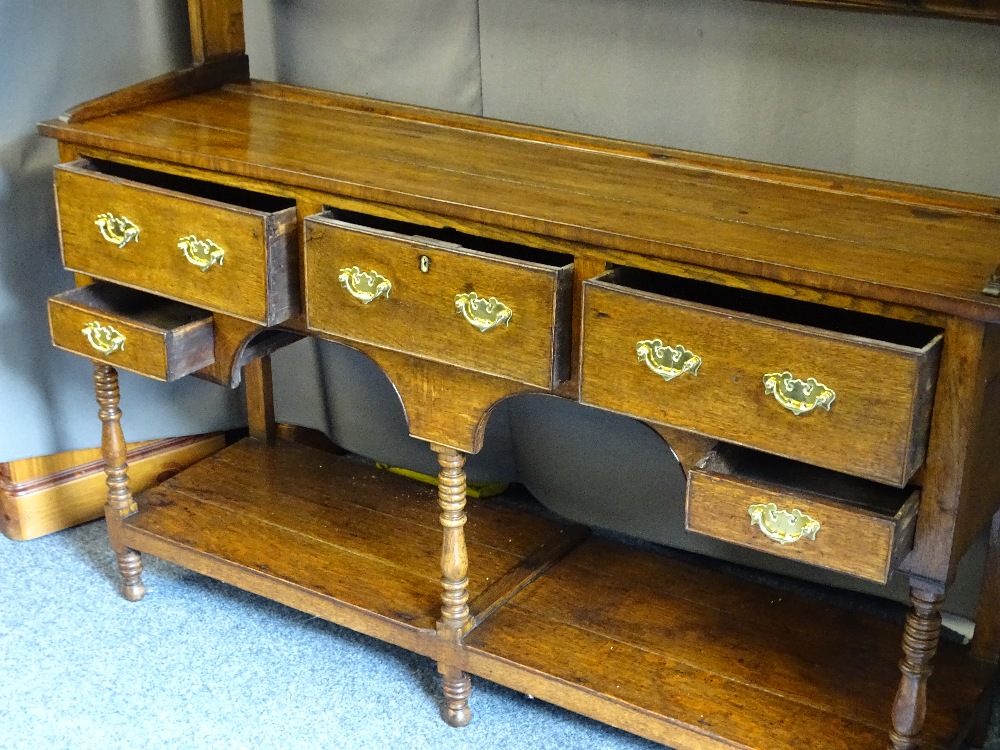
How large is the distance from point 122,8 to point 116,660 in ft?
3.92

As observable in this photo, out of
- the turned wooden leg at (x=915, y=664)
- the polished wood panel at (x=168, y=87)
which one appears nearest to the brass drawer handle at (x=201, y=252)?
the polished wood panel at (x=168, y=87)

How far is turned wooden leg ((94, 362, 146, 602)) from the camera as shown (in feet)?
7.47

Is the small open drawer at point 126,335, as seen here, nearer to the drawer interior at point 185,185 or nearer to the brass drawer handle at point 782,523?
the drawer interior at point 185,185

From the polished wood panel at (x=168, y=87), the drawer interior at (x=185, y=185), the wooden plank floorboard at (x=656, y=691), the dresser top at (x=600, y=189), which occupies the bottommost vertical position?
the wooden plank floorboard at (x=656, y=691)

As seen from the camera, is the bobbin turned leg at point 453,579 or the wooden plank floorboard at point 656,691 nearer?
the wooden plank floorboard at point 656,691

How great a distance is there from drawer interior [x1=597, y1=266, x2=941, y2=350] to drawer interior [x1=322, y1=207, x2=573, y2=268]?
0.13 meters

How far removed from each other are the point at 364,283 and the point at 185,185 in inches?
23.8

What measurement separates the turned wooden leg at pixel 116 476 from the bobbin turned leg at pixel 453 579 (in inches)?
25.6

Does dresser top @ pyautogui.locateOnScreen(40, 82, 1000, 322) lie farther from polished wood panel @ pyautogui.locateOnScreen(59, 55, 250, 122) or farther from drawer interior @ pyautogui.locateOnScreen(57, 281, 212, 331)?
drawer interior @ pyautogui.locateOnScreen(57, 281, 212, 331)

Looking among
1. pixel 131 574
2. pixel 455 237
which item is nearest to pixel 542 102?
pixel 455 237

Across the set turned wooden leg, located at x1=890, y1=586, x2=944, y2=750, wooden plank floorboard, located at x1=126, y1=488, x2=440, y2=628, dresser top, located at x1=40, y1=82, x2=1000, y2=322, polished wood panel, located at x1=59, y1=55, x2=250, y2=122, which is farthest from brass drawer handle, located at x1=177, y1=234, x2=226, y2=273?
turned wooden leg, located at x1=890, y1=586, x2=944, y2=750

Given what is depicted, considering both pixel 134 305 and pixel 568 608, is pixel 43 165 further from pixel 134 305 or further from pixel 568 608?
pixel 568 608

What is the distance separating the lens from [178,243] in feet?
6.40

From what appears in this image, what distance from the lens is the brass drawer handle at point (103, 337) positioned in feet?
6.88
